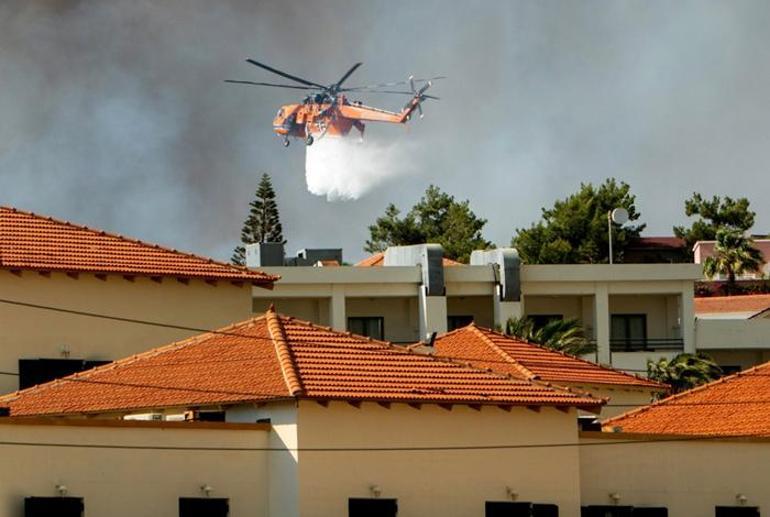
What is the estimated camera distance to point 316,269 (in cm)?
9769

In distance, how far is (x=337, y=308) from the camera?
320 feet

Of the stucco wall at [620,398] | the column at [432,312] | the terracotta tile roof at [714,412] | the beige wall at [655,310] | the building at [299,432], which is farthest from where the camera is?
the beige wall at [655,310]

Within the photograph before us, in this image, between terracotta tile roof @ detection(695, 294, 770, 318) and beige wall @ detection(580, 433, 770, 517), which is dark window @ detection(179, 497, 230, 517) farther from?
terracotta tile roof @ detection(695, 294, 770, 318)

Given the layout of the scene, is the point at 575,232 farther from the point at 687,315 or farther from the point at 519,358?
the point at 519,358

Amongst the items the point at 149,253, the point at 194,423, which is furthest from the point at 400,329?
the point at 194,423

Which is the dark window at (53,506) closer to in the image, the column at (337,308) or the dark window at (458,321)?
the column at (337,308)

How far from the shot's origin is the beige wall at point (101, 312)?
194ft

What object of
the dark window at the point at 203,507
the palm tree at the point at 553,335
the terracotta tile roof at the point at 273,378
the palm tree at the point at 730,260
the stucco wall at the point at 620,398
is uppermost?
the palm tree at the point at 730,260

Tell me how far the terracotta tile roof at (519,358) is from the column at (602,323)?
33727 millimetres

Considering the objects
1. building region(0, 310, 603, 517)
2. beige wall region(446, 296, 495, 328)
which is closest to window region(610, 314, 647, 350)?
beige wall region(446, 296, 495, 328)

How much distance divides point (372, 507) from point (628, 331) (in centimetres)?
5784

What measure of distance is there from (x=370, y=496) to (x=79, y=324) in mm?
14591

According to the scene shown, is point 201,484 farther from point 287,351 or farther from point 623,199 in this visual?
point 623,199

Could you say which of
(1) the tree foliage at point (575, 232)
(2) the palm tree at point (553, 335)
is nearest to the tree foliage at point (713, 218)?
(1) the tree foliage at point (575, 232)
